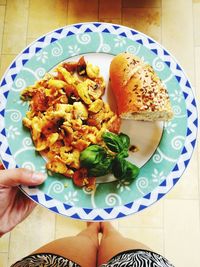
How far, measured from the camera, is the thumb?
1208mm

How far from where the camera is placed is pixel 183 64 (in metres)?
1.88

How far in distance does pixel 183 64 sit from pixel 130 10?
384mm

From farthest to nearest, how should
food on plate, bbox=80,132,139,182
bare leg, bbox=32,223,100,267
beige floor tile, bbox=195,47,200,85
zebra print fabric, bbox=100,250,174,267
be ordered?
1. beige floor tile, bbox=195,47,200,85
2. bare leg, bbox=32,223,100,267
3. zebra print fabric, bbox=100,250,174,267
4. food on plate, bbox=80,132,139,182

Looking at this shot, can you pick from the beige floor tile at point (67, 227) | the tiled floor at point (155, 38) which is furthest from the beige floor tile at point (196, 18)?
the beige floor tile at point (67, 227)

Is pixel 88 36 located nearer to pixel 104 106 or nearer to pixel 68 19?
pixel 104 106

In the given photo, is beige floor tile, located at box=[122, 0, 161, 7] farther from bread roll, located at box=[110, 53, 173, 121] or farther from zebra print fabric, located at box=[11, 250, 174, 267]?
zebra print fabric, located at box=[11, 250, 174, 267]

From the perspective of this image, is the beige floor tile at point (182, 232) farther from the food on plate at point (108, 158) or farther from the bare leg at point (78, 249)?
the food on plate at point (108, 158)

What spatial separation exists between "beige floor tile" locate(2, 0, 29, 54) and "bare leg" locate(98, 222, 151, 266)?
1009 mm

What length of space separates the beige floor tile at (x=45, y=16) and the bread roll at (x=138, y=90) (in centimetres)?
79

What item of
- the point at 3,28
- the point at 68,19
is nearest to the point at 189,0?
the point at 68,19

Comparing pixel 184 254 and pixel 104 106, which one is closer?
pixel 104 106

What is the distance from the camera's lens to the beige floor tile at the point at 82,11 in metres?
1.96

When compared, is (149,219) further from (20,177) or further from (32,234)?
(20,177)

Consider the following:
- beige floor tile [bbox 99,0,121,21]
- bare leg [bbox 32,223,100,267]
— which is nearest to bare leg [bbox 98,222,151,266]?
bare leg [bbox 32,223,100,267]
